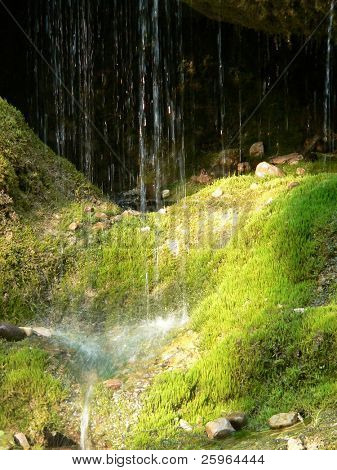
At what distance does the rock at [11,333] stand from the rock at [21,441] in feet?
3.65

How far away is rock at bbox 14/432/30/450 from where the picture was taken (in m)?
4.36

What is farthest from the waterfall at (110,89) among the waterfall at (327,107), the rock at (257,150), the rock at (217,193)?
the rock at (217,193)

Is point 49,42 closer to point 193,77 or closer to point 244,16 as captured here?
point 193,77

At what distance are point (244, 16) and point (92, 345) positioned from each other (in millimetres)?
5396

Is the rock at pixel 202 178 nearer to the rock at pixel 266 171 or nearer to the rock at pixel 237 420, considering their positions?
the rock at pixel 266 171

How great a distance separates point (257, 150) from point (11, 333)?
6392mm

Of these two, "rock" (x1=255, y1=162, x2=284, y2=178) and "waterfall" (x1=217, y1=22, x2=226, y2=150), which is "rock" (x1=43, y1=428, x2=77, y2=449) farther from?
"waterfall" (x1=217, y1=22, x2=226, y2=150)

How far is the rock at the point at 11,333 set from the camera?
5.39 metres

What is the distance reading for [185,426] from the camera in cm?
437

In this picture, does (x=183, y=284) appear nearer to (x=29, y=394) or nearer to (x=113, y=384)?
(x=113, y=384)

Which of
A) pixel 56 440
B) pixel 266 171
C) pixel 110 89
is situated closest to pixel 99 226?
pixel 266 171

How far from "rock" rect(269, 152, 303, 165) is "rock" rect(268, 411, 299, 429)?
608cm

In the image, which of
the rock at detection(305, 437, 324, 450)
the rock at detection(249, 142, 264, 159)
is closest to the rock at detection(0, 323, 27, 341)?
the rock at detection(305, 437, 324, 450)
